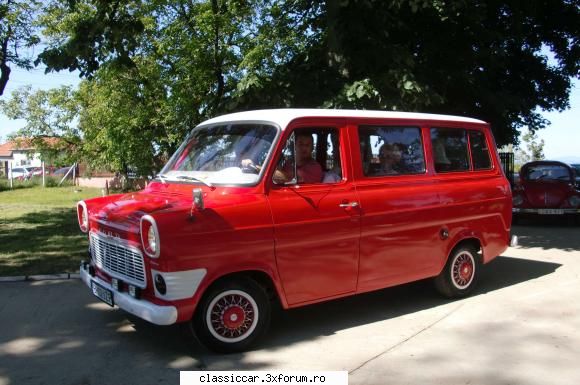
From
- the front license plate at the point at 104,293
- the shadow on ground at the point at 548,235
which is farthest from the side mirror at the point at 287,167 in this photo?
the shadow on ground at the point at 548,235

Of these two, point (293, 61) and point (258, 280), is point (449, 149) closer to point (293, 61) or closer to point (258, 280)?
point (258, 280)

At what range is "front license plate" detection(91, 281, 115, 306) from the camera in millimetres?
4887

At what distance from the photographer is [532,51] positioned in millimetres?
17891

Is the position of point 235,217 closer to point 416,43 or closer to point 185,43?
point 416,43

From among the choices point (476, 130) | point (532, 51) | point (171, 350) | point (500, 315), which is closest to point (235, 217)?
point (171, 350)

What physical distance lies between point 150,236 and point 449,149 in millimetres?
3798

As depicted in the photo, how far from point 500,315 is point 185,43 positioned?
17037 mm

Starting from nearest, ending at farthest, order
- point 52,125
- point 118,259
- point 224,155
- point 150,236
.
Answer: point 150,236, point 118,259, point 224,155, point 52,125

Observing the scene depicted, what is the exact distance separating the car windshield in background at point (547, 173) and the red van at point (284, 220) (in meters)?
8.26

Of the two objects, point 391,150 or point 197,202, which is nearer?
point 197,202

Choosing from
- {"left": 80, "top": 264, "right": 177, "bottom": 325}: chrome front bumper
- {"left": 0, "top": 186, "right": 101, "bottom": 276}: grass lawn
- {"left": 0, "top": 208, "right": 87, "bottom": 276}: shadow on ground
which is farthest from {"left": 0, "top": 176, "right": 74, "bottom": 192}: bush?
{"left": 80, "top": 264, "right": 177, "bottom": 325}: chrome front bumper

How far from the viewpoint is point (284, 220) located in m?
4.93

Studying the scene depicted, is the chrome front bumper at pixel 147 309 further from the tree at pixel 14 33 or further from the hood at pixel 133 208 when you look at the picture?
the tree at pixel 14 33

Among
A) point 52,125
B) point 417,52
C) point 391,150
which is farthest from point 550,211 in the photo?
point 52,125
